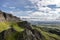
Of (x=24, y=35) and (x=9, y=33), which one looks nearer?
(x=24, y=35)

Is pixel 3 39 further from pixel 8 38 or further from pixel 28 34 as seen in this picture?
pixel 28 34

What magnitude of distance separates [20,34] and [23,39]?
39.3 feet

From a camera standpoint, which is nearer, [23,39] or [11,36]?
[23,39]

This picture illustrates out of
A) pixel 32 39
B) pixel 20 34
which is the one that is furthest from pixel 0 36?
pixel 32 39

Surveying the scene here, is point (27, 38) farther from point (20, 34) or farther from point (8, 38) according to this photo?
point (8, 38)

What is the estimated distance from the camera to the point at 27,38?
189125 millimetres

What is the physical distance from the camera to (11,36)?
641ft

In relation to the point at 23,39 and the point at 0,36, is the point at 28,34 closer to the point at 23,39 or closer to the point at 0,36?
the point at 23,39

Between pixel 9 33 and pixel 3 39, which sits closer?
pixel 3 39

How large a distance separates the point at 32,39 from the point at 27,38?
26.7 ft

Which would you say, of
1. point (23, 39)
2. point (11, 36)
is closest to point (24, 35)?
point (23, 39)

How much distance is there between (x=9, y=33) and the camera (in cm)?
19788

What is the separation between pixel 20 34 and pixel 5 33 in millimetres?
17156

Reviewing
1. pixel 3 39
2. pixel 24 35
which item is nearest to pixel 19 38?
pixel 24 35
